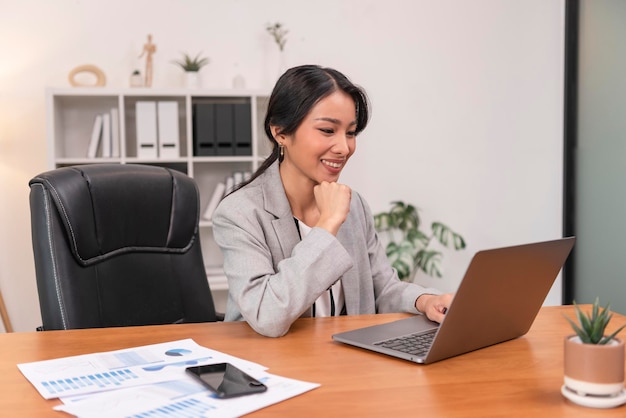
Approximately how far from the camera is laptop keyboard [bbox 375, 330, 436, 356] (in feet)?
3.85

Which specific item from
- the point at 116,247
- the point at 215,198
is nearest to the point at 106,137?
the point at 215,198

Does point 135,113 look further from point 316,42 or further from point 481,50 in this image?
point 481,50

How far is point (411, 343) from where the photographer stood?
1228mm

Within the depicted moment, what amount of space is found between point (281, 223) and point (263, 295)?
0.33 metres

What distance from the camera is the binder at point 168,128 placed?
11.3ft

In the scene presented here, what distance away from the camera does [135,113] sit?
3.66 meters

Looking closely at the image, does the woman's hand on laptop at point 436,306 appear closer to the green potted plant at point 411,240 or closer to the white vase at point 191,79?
the green potted plant at point 411,240

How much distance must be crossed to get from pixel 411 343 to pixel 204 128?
242 cm

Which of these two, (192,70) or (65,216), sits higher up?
(192,70)

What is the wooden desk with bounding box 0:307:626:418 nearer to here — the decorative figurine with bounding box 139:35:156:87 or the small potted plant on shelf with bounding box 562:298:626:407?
the small potted plant on shelf with bounding box 562:298:626:407

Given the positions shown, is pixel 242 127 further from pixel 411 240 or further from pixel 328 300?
pixel 328 300

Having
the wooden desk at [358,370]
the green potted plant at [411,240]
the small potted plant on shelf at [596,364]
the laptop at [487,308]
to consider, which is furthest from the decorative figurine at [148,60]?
the small potted plant on shelf at [596,364]

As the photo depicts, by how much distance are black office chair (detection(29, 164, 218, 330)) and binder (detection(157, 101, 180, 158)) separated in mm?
1596

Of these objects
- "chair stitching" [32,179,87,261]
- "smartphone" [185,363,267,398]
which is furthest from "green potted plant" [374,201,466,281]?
"smartphone" [185,363,267,398]
